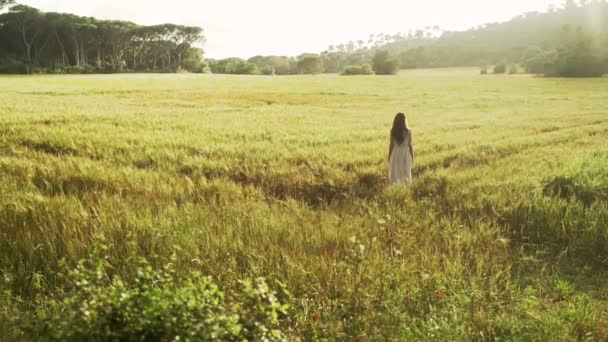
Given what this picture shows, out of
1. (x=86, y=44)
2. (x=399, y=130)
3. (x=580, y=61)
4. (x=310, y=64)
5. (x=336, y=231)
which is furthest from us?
(x=310, y=64)

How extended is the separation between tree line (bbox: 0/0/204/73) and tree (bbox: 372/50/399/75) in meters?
41.4

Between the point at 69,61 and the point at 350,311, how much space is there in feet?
336

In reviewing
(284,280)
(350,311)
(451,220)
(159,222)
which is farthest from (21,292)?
(451,220)

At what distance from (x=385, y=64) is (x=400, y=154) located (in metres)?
101

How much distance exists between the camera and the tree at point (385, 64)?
350 ft

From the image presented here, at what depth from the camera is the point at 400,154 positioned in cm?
969

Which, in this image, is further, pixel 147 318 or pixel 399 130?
pixel 399 130

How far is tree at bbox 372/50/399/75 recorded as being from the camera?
350ft

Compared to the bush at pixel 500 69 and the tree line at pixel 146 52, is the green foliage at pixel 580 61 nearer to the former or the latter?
the tree line at pixel 146 52

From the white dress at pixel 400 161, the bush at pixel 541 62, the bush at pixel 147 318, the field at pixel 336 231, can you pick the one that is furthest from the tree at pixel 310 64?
the bush at pixel 147 318

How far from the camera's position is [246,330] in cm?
303

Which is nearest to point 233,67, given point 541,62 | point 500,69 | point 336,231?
point 500,69

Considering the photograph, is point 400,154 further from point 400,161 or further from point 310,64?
Result: point 310,64

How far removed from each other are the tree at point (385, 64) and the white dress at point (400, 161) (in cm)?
10118
